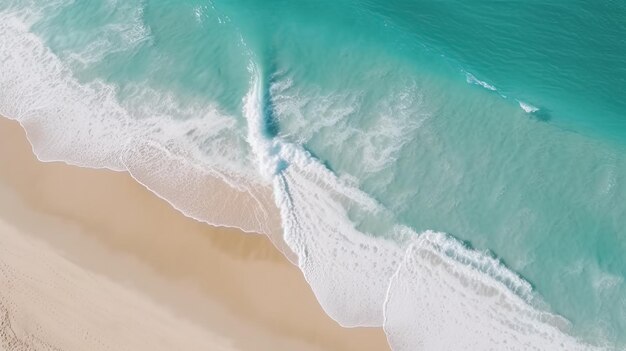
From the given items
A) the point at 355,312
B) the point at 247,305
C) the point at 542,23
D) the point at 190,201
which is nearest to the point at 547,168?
the point at 542,23

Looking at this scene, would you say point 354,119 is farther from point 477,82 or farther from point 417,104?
point 477,82

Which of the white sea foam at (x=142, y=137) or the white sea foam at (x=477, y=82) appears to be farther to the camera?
the white sea foam at (x=477, y=82)

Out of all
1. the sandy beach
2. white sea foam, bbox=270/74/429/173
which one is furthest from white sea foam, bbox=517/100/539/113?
the sandy beach

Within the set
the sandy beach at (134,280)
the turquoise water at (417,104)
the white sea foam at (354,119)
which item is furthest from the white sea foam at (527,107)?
the sandy beach at (134,280)

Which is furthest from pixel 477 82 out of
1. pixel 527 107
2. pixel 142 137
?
pixel 142 137

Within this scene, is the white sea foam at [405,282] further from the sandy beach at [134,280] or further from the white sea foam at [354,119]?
the white sea foam at [354,119]

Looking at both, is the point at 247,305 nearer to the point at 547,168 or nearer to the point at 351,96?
the point at 351,96

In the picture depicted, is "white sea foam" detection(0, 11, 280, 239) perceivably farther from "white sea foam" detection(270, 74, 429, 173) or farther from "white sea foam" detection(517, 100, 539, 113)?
"white sea foam" detection(517, 100, 539, 113)
